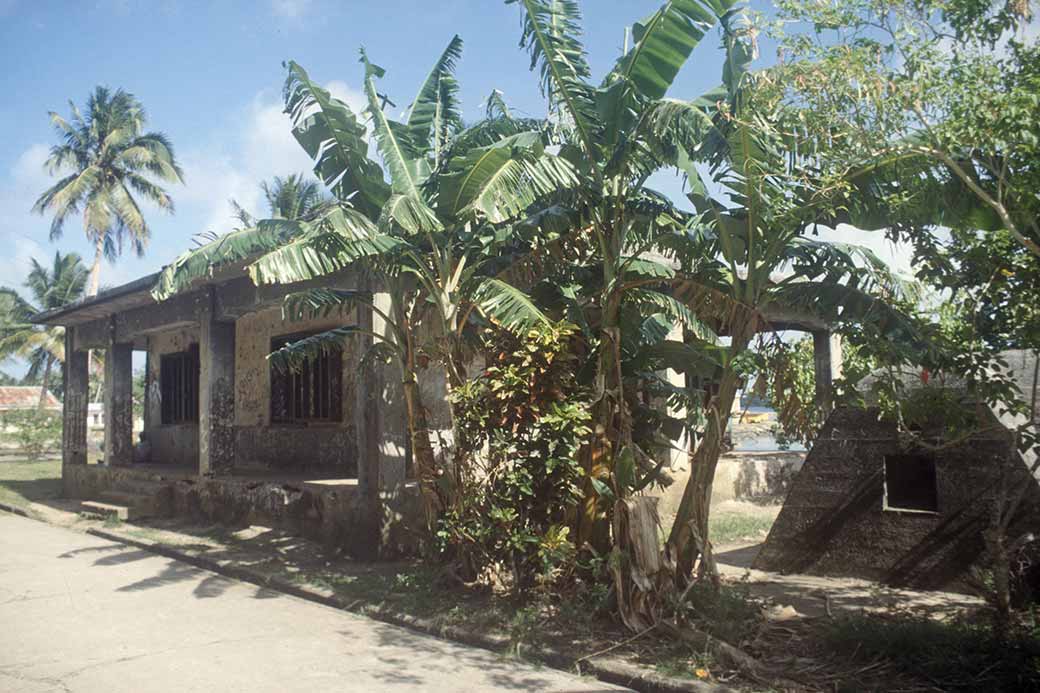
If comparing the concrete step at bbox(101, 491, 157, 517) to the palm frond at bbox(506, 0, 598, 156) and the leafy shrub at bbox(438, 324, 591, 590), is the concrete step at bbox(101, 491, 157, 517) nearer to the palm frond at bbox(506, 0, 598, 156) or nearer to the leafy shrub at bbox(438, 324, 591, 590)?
the leafy shrub at bbox(438, 324, 591, 590)

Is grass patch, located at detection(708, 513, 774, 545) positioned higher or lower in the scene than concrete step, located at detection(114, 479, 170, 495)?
lower

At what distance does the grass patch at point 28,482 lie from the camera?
59.5ft

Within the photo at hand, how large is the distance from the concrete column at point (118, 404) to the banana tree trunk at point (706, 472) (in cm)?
1349

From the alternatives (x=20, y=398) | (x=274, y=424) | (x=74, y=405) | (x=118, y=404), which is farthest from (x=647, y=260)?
(x=20, y=398)

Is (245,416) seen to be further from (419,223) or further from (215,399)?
(419,223)

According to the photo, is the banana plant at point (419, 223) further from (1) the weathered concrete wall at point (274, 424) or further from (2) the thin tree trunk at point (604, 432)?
(1) the weathered concrete wall at point (274, 424)

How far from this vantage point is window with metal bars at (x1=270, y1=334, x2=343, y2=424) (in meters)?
14.1

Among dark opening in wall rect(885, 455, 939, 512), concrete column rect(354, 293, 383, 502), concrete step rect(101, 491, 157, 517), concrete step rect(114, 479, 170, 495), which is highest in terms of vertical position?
concrete column rect(354, 293, 383, 502)

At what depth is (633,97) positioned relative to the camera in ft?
22.4

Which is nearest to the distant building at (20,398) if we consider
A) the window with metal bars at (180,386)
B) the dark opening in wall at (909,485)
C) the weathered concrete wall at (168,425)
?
the weathered concrete wall at (168,425)

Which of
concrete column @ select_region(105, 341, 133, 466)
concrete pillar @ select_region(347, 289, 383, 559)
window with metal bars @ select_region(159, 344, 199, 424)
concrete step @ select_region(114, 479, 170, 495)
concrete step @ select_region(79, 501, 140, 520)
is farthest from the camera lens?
window with metal bars @ select_region(159, 344, 199, 424)

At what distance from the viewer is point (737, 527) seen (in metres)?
11.8

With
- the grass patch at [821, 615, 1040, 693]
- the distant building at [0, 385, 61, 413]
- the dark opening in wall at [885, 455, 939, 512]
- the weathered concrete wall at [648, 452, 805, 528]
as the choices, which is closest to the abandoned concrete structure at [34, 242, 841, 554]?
the weathered concrete wall at [648, 452, 805, 528]

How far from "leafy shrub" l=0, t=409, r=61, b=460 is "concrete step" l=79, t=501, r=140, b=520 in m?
22.1
